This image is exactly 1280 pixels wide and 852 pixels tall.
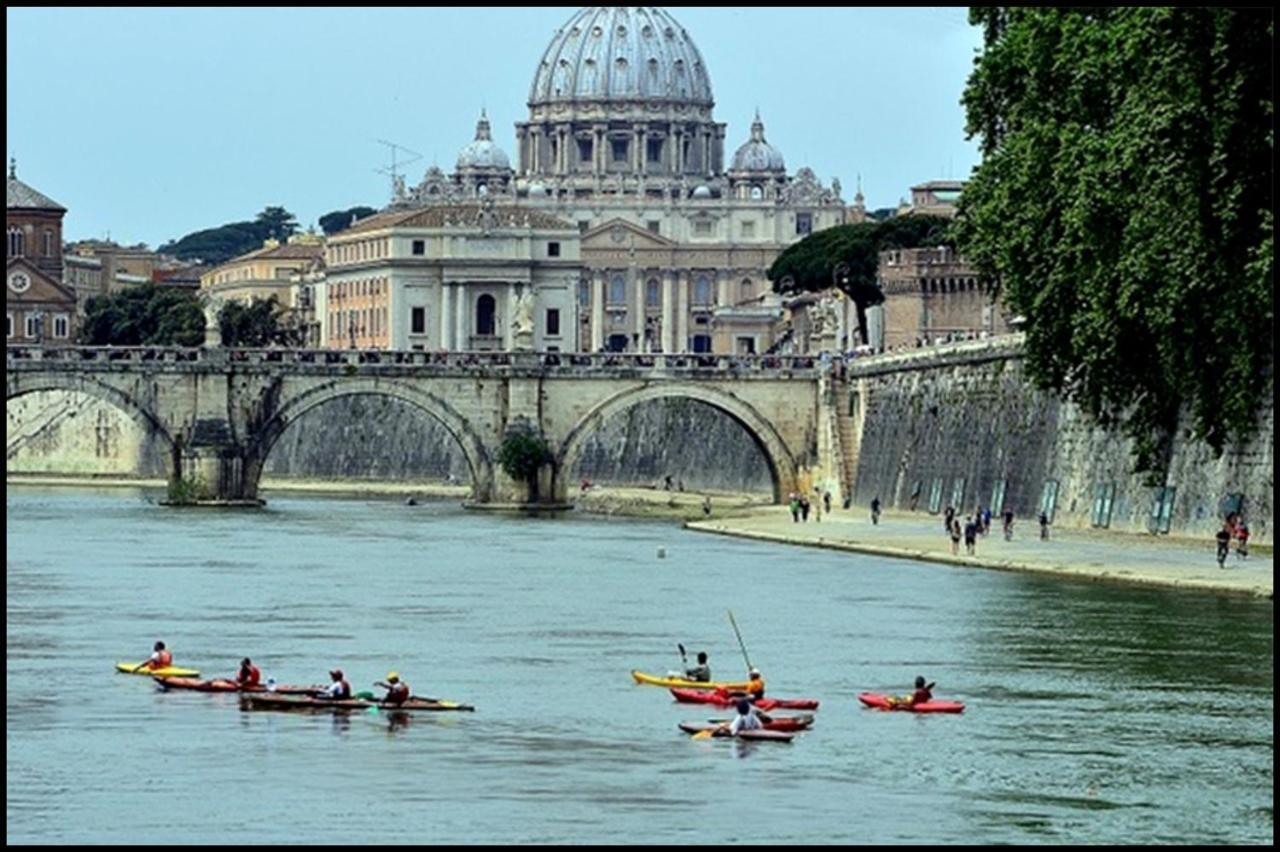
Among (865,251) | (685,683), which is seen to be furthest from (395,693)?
(865,251)

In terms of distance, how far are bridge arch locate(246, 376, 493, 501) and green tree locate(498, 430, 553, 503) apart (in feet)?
3.20

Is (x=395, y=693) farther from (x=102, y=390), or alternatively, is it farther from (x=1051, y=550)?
(x=102, y=390)

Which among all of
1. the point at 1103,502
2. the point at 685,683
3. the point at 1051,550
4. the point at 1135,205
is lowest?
the point at 685,683

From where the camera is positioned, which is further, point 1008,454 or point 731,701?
point 1008,454

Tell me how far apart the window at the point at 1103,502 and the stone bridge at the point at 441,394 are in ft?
109

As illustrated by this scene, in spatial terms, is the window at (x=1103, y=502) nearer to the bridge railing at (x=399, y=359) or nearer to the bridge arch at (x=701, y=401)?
the bridge arch at (x=701, y=401)

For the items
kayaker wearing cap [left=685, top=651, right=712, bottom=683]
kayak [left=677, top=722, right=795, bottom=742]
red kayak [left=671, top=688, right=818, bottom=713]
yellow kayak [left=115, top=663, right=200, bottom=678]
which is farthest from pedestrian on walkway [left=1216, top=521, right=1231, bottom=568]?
kayak [left=677, top=722, right=795, bottom=742]

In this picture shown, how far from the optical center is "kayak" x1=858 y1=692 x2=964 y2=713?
5678cm

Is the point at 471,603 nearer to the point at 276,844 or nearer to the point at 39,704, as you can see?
the point at 39,704

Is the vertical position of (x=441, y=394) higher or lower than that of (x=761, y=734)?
higher

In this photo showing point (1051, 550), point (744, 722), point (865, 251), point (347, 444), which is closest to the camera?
point (744, 722)

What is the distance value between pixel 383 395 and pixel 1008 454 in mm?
32207

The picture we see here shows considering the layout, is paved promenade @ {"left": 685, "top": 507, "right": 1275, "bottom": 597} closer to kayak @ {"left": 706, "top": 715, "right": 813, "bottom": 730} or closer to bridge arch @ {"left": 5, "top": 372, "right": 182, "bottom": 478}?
kayak @ {"left": 706, "top": 715, "right": 813, "bottom": 730}

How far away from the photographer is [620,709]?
190 feet
